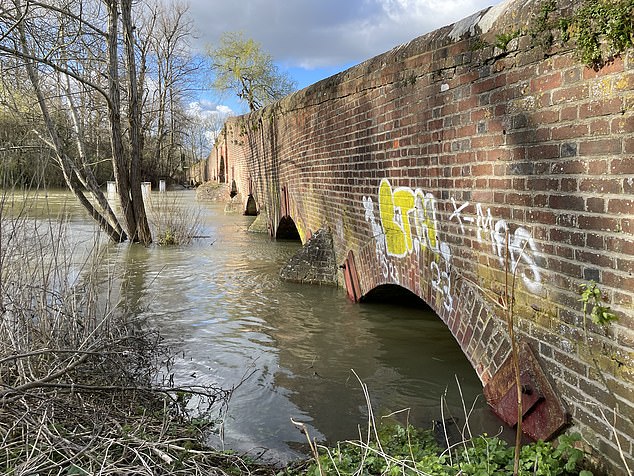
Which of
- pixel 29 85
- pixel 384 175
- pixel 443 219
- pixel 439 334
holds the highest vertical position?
pixel 29 85

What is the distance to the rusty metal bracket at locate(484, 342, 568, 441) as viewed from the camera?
271 centimetres

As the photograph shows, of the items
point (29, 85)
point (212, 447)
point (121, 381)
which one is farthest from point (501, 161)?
point (29, 85)

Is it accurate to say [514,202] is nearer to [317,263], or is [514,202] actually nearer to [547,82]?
[547,82]

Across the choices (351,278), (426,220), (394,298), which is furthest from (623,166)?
(351,278)

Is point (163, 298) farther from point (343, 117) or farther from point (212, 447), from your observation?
point (212, 447)

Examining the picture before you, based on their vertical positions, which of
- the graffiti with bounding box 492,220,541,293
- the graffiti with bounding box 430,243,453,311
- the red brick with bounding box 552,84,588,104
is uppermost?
the red brick with bounding box 552,84,588,104

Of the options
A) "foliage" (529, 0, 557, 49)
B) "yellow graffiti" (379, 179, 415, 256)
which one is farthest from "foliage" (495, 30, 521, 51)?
"yellow graffiti" (379, 179, 415, 256)

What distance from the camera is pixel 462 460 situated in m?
2.80

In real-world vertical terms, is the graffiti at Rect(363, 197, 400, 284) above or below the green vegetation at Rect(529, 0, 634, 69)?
below

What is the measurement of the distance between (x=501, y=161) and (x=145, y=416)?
107 inches

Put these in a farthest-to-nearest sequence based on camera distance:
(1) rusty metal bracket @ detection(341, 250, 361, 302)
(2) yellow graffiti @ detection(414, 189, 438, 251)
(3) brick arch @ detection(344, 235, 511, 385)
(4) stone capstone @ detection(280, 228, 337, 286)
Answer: (4) stone capstone @ detection(280, 228, 337, 286) < (1) rusty metal bracket @ detection(341, 250, 361, 302) < (2) yellow graffiti @ detection(414, 189, 438, 251) < (3) brick arch @ detection(344, 235, 511, 385)

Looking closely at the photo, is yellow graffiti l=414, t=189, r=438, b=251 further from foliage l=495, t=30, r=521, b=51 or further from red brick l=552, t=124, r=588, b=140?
red brick l=552, t=124, r=588, b=140

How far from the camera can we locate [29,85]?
10.1 m

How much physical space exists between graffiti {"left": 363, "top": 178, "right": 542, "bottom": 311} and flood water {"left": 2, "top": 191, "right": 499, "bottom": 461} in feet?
2.57
